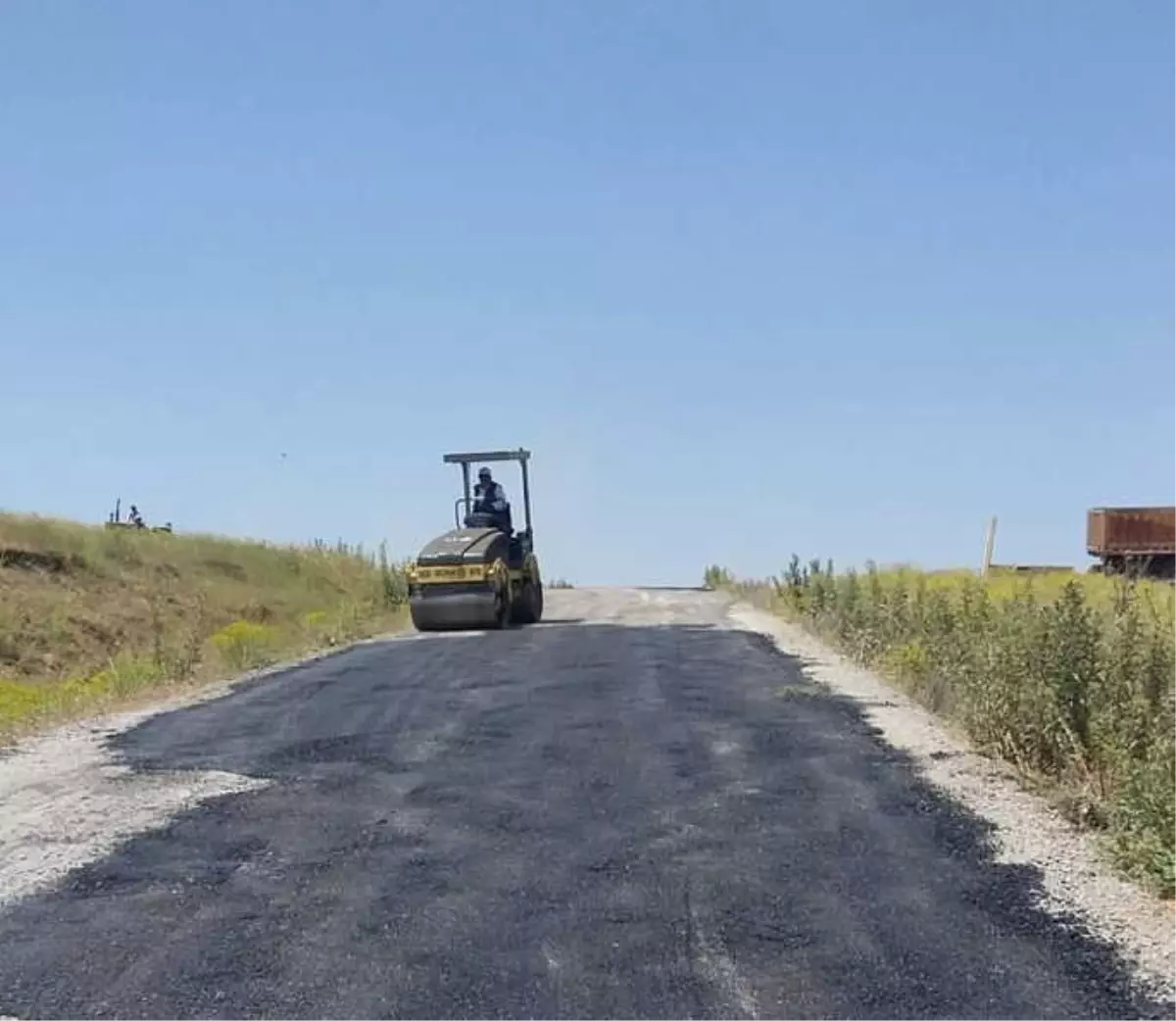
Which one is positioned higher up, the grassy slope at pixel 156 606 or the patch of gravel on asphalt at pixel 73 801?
the grassy slope at pixel 156 606

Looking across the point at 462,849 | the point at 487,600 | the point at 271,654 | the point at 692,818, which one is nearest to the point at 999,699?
the point at 692,818

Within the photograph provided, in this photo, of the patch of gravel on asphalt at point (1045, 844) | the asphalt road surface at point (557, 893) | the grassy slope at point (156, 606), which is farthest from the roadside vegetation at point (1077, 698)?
the grassy slope at point (156, 606)

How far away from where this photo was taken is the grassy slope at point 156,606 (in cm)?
2108

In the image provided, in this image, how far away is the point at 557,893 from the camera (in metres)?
7.88

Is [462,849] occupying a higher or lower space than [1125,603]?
lower

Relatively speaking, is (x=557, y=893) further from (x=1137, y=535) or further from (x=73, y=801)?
(x=1137, y=535)

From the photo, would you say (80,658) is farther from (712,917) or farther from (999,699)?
(712,917)

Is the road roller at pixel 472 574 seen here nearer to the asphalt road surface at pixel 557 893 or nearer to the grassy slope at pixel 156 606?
the grassy slope at pixel 156 606

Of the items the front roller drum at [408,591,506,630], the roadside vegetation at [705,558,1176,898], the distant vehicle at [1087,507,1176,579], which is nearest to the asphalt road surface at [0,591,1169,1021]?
the roadside vegetation at [705,558,1176,898]

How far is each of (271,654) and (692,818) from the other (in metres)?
13.3

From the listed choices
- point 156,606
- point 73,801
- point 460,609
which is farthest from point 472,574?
point 73,801

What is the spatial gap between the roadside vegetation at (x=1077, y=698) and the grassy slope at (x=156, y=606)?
8.76 m

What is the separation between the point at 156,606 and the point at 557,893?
27130 mm

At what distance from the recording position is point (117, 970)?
6.79 metres
